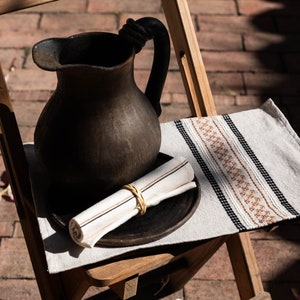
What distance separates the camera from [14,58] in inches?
113

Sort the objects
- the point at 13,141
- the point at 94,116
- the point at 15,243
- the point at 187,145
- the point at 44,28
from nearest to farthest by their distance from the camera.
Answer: the point at 94,116 → the point at 13,141 → the point at 187,145 → the point at 15,243 → the point at 44,28

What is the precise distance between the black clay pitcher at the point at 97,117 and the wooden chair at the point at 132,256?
0.11 metres

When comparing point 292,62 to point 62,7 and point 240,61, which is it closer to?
point 240,61

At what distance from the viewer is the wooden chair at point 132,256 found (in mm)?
1241

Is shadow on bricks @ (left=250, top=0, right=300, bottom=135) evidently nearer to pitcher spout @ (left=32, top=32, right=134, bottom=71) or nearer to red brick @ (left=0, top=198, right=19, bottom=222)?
red brick @ (left=0, top=198, right=19, bottom=222)

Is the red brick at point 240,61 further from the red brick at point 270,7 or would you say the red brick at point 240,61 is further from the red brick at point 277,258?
the red brick at point 277,258

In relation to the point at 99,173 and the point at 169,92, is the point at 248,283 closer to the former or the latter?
the point at 99,173

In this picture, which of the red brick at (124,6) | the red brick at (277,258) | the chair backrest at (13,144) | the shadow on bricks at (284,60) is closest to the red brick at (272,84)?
the shadow on bricks at (284,60)

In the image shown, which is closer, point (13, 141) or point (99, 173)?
point (99, 173)

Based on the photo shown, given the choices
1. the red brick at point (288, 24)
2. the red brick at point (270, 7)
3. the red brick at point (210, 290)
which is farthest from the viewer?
the red brick at point (270, 7)

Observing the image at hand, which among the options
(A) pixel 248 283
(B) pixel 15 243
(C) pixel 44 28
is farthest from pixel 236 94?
(A) pixel 248 283

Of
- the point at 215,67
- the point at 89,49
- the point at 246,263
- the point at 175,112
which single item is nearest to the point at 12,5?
the point at 89,49

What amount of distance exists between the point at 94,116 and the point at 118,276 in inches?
11.5

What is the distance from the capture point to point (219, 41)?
2.97 m
